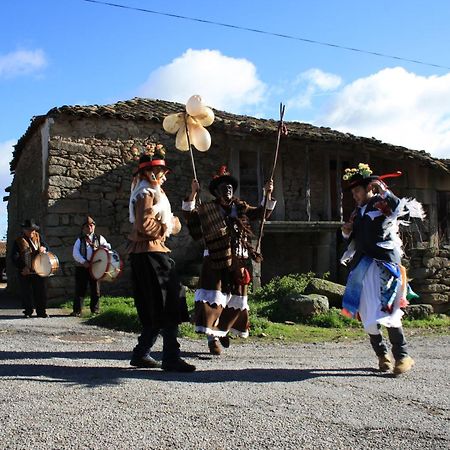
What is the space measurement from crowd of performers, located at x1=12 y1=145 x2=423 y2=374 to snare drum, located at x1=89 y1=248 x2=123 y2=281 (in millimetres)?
3980

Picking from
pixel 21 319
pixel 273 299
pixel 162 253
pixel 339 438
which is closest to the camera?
pixel 339 438

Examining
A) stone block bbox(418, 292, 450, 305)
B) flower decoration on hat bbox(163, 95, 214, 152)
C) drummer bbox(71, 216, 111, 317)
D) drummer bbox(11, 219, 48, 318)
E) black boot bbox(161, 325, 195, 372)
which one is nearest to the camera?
black boot bbox(161, 325, 195, 372)

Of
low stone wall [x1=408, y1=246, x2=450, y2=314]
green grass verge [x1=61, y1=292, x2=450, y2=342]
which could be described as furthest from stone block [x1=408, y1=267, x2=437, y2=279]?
green grass verge [x1=61, y1=292, x2=450, y2=342]

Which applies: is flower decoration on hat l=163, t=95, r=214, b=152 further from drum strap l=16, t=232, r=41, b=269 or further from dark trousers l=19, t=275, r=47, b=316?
dark trousers l=19, t=275, r=47, b=316

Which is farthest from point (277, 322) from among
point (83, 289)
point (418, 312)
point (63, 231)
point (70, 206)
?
point (70, 206)

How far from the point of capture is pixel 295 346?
7422 millimetres

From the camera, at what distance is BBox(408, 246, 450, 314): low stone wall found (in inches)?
472

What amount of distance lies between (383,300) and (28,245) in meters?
7.07

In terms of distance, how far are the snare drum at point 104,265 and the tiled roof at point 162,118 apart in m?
4.28

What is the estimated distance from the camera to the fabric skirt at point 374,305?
5156 millimetres

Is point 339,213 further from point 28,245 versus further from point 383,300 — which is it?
point 383,300

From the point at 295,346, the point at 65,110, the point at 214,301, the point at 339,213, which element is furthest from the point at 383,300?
the point at 339,213

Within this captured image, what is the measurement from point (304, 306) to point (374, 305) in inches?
195

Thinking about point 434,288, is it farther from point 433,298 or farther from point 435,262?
point 435,262
